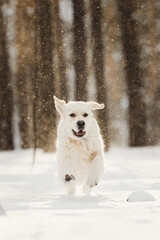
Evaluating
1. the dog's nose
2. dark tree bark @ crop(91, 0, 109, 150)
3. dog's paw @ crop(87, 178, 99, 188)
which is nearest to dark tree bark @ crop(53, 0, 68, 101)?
dark tree bark @ crop(91, 0, 109, 150)

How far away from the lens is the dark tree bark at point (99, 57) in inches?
679

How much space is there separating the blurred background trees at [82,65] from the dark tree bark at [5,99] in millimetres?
13

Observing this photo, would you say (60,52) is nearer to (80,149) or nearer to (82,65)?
(82,65)

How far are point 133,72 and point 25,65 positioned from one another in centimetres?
473

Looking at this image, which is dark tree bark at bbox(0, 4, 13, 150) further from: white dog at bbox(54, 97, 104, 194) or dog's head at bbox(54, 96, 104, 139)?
white dog at bbox(54, 97, 104, 194)

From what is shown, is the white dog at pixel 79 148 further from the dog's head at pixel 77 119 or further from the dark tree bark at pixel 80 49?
the dark tree bark at pixel 80 49

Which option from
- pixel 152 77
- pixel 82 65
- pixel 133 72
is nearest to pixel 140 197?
pixel 82 65

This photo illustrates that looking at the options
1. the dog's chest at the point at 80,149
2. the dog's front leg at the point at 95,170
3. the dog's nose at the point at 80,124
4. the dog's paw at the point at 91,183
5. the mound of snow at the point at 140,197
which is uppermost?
the dog's nose at the point at 80,124

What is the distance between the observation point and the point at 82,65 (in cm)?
1683

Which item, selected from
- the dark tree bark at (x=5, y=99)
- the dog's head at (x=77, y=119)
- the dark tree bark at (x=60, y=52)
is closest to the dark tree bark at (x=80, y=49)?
the dark tree bark at (x=60, y=52)

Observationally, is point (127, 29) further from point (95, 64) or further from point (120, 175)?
point (120, 175)

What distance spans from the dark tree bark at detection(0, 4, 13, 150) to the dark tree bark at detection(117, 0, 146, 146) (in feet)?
16.6

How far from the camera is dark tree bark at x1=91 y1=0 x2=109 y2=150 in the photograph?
17250mm

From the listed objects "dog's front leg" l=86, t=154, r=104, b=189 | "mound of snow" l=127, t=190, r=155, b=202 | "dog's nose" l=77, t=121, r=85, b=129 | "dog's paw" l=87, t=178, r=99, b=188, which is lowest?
"mound of snow" l=127, t=190, r=155, b=202
